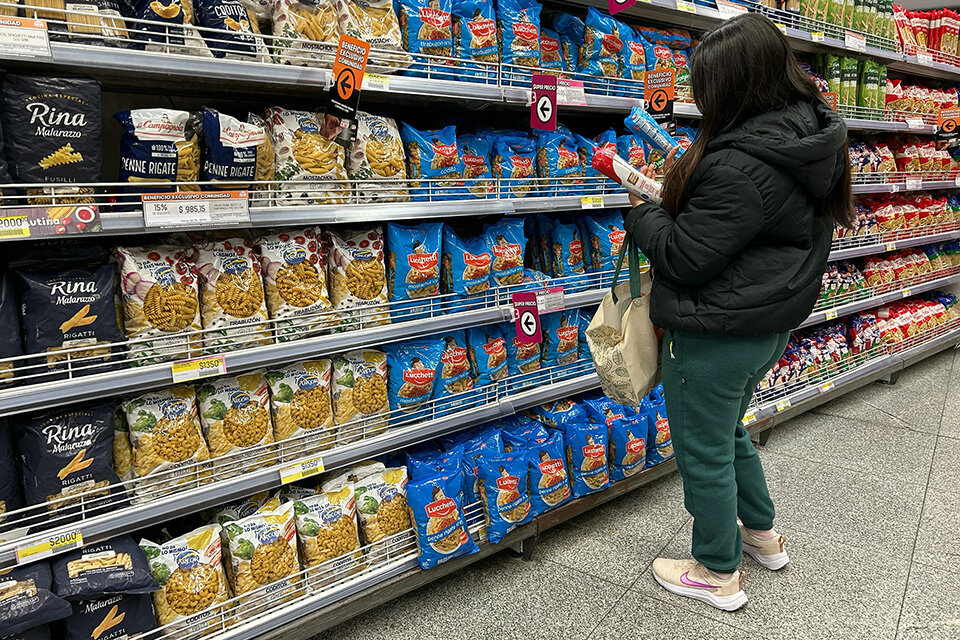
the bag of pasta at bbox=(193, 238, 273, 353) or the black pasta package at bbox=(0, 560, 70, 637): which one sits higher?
the bag of pasta at bbox=(193, 238, 273, 353)

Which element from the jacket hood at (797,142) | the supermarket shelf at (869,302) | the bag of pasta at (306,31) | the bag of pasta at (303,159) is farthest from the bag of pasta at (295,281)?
the supermarket shelf at (869,302)

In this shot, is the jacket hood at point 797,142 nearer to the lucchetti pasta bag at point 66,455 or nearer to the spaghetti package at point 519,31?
the spaghetti package at point 519,31

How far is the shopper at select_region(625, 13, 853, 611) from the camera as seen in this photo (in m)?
1.46

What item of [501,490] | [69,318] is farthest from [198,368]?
[501,490]

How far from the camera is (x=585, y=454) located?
2.22 meters

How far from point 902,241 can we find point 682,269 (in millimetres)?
3053

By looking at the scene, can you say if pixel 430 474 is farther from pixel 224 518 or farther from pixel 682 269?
pixel 682 269

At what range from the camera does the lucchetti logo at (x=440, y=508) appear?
1869 mm

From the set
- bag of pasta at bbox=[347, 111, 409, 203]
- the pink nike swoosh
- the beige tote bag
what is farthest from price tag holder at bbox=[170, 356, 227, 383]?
the pink nike swoosh

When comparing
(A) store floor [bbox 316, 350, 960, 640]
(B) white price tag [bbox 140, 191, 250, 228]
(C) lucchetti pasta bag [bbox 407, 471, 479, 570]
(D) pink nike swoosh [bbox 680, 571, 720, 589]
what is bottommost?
(A) store floor [bbox 316, 350, 960, 640]

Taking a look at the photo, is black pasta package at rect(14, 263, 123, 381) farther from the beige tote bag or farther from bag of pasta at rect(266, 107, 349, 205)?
the beige tote bag

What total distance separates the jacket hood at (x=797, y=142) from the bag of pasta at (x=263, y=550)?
1488mm

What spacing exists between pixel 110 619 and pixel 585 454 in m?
1.47

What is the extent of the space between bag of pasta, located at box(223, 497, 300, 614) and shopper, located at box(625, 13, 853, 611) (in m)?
1.13
